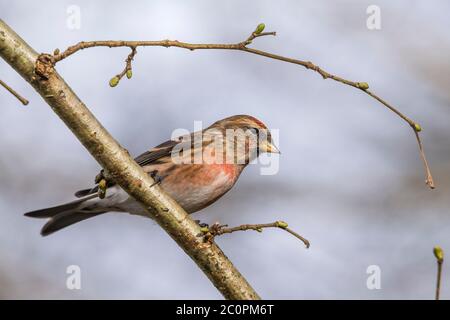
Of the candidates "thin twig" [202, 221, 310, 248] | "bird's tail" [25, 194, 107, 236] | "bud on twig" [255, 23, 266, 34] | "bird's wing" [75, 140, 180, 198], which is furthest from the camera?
"bird's tail" [25, 194, 107, 236]

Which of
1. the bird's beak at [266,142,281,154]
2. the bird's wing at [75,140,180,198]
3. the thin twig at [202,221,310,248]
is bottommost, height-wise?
the thin twig at [202,221,310,248]

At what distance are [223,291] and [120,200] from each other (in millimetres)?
2072

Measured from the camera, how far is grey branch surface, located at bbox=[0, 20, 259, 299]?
3.63m

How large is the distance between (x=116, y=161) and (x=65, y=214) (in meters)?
2.78

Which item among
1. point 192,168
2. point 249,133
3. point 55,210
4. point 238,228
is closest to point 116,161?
point 238,228

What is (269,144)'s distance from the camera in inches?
257

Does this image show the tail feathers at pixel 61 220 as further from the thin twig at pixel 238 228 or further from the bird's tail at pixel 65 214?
the thin twig at pixel 238 228

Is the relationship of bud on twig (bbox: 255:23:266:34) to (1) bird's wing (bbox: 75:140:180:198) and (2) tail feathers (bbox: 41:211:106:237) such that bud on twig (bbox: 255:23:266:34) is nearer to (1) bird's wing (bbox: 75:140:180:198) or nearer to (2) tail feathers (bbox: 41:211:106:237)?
(1) bird's wing (bbox: 75:140:180:198)

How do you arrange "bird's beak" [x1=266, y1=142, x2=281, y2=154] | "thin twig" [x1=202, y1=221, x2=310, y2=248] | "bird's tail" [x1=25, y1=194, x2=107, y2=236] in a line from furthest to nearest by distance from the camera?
"bird's beak" [x1=266, y1=142, x2=281, y2=154]
"bird's tail" [x1=25, y1=194, x2=107, y2=236]
"thin twig" [x1=202, y1=221, x2=310, y2=248]

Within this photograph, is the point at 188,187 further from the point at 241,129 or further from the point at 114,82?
the point at 114,82

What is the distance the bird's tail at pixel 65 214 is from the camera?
250 inches

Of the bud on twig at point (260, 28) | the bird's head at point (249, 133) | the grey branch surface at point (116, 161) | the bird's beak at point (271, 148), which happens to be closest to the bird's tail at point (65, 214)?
the bird's head at point (249, 133)

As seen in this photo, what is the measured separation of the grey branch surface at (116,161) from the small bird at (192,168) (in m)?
1.53

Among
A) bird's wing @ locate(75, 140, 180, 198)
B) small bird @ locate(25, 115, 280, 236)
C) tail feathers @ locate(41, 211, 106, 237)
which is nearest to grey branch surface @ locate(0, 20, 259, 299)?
small bird @ locate(25, 115, 280, 236)
